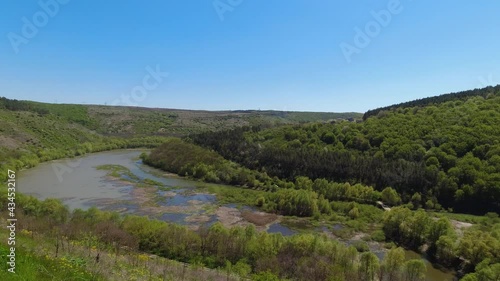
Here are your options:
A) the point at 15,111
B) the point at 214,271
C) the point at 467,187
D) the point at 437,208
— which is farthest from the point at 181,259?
the point at 15,111

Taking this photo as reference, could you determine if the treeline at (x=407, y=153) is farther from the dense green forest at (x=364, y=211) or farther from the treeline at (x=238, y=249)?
the treeline at (x=238, y=249)

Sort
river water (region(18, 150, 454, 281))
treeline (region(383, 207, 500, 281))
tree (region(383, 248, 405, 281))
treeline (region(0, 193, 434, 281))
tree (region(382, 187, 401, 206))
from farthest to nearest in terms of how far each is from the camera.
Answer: tree (region(382, 187, 401, 206)) → river water (region(18, 150, 454, 281)) → treeline (region(383, 207, 500, 281)) → tree (region(383, 248, 405, 281)) → treeline (region(0, 193, 434, 281))

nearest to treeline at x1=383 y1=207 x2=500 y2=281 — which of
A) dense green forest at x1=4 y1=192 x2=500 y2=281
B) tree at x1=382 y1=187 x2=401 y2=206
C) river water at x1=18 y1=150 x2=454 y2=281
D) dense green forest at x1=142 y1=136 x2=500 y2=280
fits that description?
dense green forest at x1=142 y1=136 x2=500 y2=280

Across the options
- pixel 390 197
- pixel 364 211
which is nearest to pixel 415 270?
pixel 364 211

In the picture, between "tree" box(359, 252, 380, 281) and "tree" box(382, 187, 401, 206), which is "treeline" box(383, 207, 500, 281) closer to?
"tree" box(359, 252, 380, 281)

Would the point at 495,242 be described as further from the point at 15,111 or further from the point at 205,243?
the point at 15,111

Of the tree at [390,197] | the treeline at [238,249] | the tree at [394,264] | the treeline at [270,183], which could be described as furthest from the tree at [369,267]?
the tree at [390,197]
